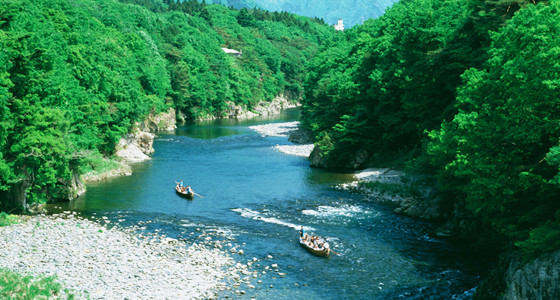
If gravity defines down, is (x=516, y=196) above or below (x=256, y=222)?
above

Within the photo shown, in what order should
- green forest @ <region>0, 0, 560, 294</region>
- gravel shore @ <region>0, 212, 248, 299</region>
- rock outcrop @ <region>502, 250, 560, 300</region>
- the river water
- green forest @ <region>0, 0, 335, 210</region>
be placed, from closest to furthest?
rock outcrop @ <region>502, 250, 560, 300</region>, green forest @ <region>0, 0, 560, 294</region>, gravel shore @ <region>0, 212, 248, 299</region>, the river water, green forest @ <region>0, 0, 335, 210</region>

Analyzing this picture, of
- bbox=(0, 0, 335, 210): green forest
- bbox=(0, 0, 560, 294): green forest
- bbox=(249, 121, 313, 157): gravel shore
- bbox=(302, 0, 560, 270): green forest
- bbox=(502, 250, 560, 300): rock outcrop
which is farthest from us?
bbox=(249, 121, 313, 157): gravel shore

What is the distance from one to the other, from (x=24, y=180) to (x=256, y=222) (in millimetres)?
16555

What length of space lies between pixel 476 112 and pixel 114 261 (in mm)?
21495

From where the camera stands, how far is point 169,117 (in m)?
102

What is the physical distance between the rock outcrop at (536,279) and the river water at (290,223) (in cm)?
483

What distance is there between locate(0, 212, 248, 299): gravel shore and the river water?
180 cm

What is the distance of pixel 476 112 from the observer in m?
27.9

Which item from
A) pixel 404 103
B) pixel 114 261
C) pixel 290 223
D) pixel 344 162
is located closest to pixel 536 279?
pixel 290 223

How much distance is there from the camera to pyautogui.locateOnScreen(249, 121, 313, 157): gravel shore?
72.8m

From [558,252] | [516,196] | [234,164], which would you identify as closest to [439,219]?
[516,196]

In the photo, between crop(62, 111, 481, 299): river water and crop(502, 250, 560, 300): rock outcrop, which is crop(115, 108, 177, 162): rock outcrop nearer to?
crop(62, 111, 481, 299): river water

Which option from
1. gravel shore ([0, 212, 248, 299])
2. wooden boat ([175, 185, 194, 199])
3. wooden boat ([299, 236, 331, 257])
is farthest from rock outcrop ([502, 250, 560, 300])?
wooden boat ([175, 185, 194, 199])

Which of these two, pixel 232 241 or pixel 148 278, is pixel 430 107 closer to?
pixel 232 241
